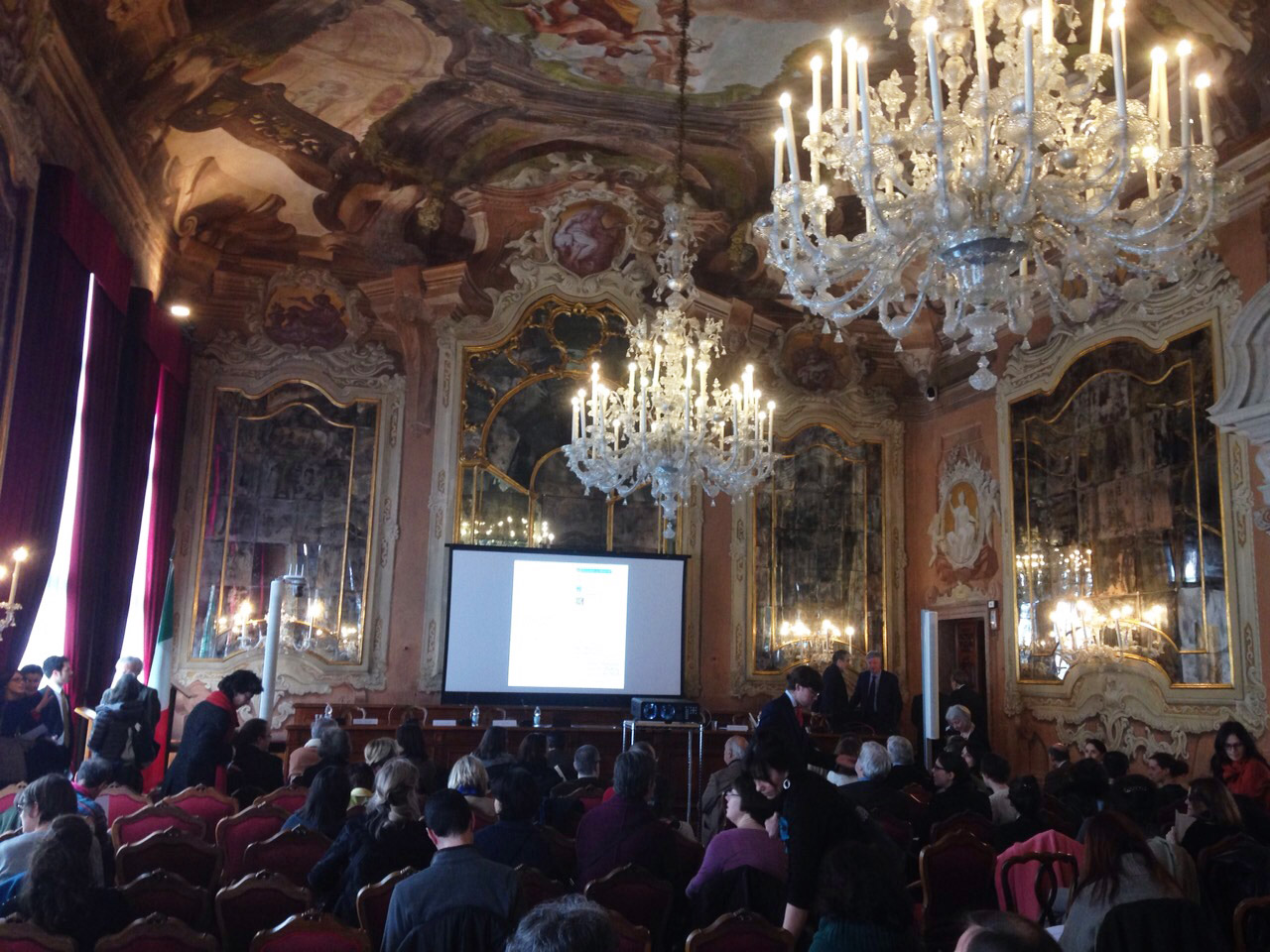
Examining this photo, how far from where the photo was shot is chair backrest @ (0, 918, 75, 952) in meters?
2.87

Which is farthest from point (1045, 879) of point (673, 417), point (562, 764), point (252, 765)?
point (673, 417)

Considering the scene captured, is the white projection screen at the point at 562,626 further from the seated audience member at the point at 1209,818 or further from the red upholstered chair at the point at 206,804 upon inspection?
the seated audience member at the point at 1209,818

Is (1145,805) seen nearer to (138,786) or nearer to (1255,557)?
(1255,557)

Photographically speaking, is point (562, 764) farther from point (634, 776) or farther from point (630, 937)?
point (630, 937)

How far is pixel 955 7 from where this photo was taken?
546cm

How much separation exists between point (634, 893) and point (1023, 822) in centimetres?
228

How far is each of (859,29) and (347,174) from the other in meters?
5.87

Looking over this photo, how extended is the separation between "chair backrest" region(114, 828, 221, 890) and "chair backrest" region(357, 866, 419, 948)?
1.22 m

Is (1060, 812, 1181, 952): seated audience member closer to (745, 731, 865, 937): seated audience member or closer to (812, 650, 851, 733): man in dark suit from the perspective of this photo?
(745, 731, 865, 937): seated audience member

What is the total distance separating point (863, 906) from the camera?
2.70 m

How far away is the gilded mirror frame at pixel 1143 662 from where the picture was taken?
8.88 m

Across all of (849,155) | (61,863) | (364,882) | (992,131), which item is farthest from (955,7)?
(61,863)

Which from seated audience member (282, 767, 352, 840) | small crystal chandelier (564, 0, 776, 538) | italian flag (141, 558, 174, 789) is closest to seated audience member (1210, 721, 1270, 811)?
small crystal chandelier (564, 0, 776, 538)

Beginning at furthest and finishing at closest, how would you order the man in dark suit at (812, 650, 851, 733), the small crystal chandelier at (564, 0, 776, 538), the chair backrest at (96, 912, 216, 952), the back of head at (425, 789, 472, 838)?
1. the man in dark suit at (812, 650, 851, 733)
2. the small crystal chandelier at (564, 0, 776, 538)
3. the back of head at (425, 789, 472, 838)
4. the chair backrest at (96, 912, 216, 952)
